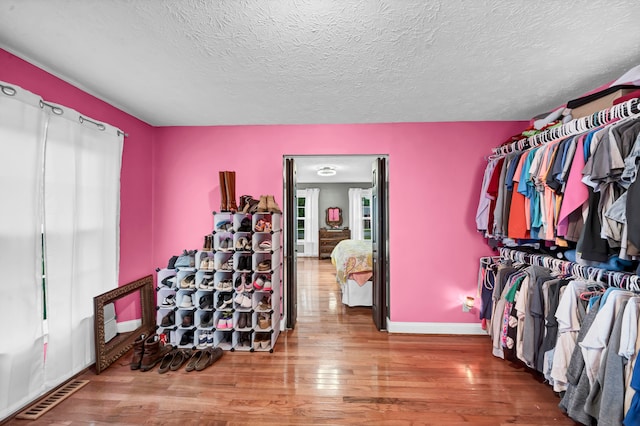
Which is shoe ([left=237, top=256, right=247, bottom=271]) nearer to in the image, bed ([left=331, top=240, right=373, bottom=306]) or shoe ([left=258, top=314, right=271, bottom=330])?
shoe ([left=258, top=314, right=271, bottom=330])

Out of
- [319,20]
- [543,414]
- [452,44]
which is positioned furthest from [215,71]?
[543,414]

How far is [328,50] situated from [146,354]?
9.43ft

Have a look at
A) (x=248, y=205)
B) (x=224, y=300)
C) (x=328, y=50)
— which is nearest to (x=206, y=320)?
(x=224, y=300)

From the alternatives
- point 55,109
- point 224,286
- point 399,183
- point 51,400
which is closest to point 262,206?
point 224,286

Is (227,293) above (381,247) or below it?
below

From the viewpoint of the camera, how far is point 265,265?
2717 millimetres

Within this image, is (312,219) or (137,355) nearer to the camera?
(137,355)

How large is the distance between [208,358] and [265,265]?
97 centimetres

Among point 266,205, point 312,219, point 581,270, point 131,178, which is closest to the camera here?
point 581,270

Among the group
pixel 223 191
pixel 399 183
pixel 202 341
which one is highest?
pixel 399 183

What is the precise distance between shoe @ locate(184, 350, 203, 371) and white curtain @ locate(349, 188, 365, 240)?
19.7 feet

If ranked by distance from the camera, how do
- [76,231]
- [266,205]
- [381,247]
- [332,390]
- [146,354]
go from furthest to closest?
1. [381,247]
2. [266,205]
3. [146,354]
4. [76,231]
5. [332,390]

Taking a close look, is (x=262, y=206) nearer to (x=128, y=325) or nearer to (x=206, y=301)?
(x=206, y=301)

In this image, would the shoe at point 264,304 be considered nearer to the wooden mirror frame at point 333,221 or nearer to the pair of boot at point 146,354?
the pair of boot at point 146,354
